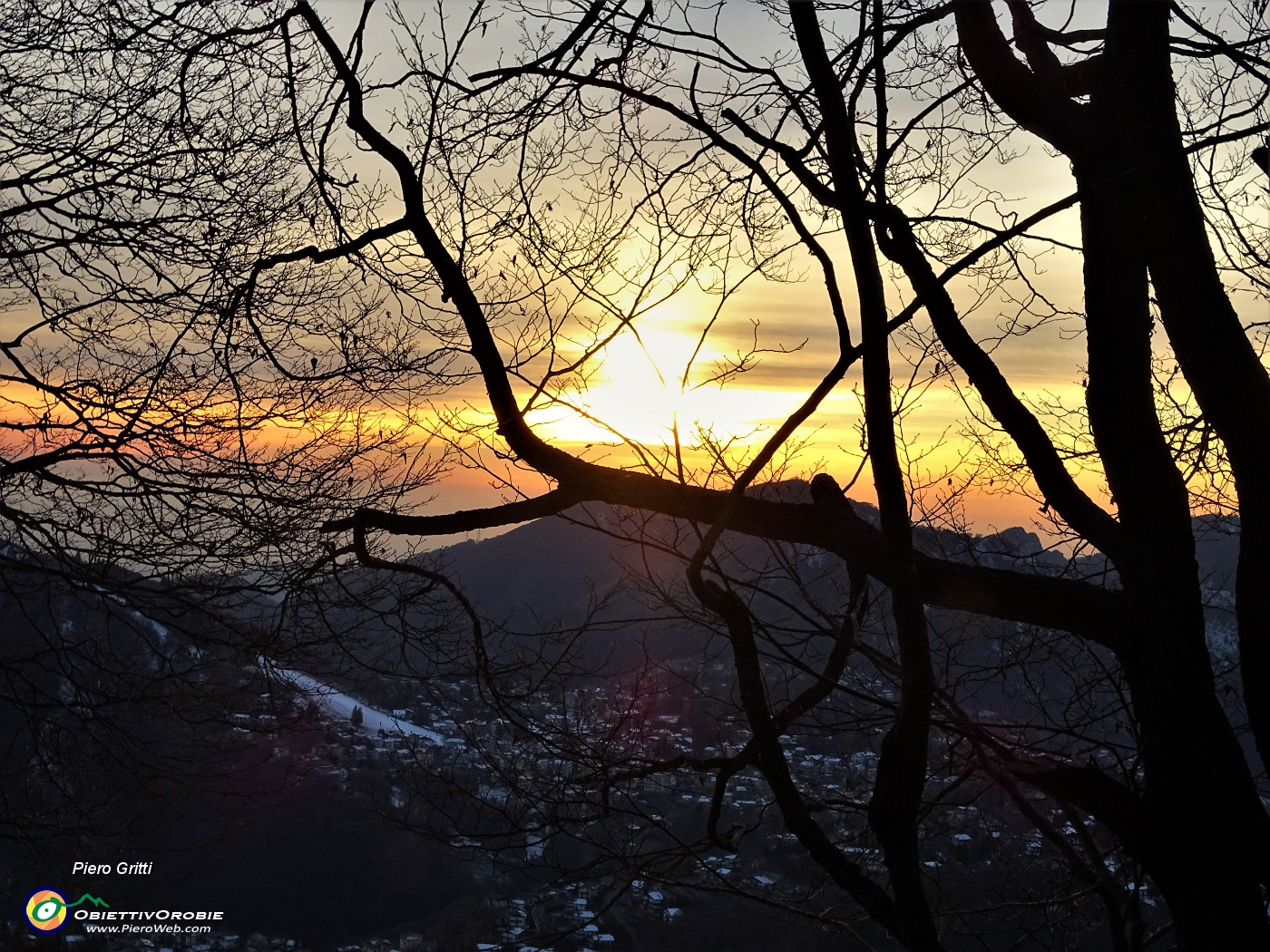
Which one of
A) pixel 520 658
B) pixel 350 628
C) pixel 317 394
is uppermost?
pixel 317 394

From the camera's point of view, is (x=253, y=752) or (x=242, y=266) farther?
(x=253, y=752)

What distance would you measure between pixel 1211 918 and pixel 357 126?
13.3 feet

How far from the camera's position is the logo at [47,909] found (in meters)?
10.3

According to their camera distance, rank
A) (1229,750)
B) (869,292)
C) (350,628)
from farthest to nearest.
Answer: (350,628) < (1229,750) < (869,292)

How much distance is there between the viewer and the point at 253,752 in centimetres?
1984

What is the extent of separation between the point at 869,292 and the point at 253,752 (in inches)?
831

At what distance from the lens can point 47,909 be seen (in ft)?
35.3

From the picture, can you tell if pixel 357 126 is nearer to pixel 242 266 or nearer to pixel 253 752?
pixel 242 266

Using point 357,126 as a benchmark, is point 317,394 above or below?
below

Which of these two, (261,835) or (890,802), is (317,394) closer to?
(890,802)

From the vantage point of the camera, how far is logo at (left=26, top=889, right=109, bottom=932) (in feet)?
33.8

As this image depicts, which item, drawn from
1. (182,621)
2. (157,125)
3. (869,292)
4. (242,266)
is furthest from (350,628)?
(869,292)

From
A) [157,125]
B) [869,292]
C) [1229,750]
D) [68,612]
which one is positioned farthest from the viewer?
[68,612]

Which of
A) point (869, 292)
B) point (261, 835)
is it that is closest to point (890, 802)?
point (869, 292)
